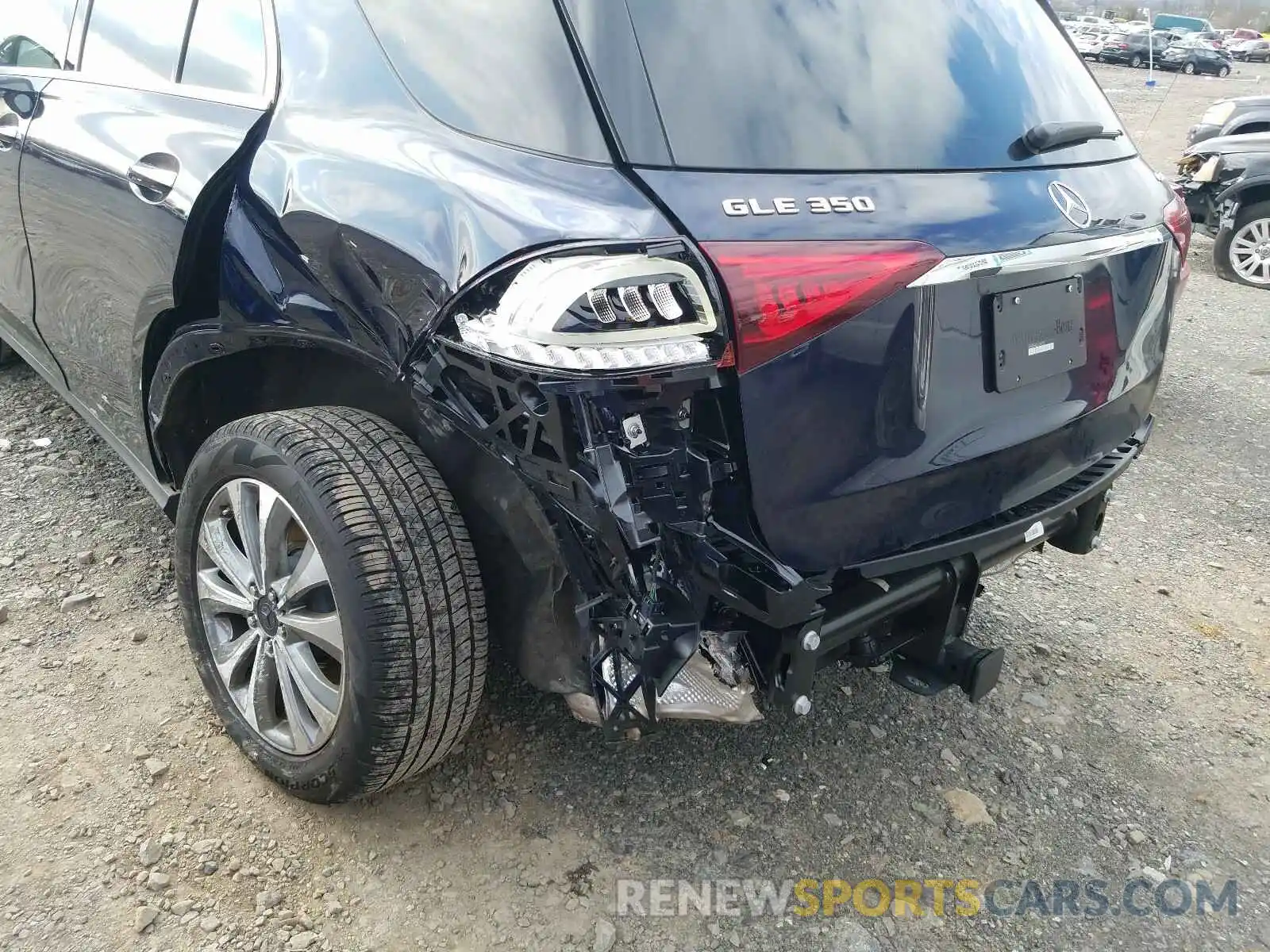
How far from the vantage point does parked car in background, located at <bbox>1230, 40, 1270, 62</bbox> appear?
1949 inches

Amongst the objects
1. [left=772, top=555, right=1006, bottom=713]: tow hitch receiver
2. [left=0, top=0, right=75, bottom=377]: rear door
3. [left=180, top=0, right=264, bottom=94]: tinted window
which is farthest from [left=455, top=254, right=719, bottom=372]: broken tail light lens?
[left=0, top=0, right=75, bottom=377]: rear door

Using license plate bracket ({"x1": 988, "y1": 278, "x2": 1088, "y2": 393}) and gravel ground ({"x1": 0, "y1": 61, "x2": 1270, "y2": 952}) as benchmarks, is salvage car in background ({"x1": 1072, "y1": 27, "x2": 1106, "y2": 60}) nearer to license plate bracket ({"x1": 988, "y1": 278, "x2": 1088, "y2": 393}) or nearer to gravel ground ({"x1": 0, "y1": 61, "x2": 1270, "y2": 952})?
gravel ground ({"x1": 0, "y1": 61, "x2": 1270, "y2": 952})

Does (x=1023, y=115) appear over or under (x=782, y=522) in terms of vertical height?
over

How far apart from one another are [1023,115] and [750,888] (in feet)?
5.69

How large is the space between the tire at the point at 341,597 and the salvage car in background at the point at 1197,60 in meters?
46.6

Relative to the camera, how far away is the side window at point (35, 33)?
2.96m

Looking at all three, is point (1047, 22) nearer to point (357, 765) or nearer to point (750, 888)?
point (750, 888)

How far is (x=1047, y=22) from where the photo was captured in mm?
2467

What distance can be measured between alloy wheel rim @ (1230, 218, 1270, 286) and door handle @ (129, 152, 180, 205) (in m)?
8.22

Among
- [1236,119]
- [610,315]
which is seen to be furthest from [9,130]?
[1236,119]

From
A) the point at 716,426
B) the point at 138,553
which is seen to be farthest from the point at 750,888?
the point at 138,553

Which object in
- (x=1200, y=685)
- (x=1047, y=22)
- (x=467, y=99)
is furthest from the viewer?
(x=1200, y=685)

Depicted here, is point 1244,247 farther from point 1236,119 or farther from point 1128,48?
point 1128,48

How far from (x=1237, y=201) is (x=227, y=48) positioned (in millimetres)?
8103
